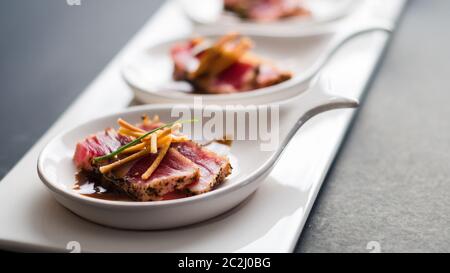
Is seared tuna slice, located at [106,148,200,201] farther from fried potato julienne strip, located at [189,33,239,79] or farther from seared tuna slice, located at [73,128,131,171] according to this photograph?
fried potato julienne strip, located at [189,33,239,79]

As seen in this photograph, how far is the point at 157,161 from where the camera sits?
4.62 ft

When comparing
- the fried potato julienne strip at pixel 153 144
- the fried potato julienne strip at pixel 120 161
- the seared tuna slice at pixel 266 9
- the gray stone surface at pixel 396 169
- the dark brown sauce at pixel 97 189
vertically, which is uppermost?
the fried potato julienne strip at pixel 153 144

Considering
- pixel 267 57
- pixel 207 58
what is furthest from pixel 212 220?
pixel 267 57

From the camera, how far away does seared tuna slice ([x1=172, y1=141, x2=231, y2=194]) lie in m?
1.38

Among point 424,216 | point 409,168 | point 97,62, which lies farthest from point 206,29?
point 424,216

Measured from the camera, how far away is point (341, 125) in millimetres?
1805

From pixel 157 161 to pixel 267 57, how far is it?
0.99 m

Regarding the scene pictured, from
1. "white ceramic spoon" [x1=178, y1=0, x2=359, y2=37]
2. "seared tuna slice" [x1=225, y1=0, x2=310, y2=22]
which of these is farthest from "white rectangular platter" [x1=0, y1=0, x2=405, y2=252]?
"seared tuna slice" [x1=225, y1=0, x2=310, y2=22]

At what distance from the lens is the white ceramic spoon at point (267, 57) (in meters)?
1.85

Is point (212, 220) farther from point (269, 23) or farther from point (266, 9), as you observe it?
point (266, 9)

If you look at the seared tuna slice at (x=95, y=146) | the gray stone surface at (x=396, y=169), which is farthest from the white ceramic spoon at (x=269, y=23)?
the seared tuna slice at (x=95, y=146)

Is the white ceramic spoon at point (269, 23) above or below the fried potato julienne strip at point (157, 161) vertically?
below

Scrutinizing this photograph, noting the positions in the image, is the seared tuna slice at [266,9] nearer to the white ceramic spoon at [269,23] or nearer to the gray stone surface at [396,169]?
the white ceramic spoon at [269,23]

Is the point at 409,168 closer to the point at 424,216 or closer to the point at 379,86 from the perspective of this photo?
the point at 424,216
